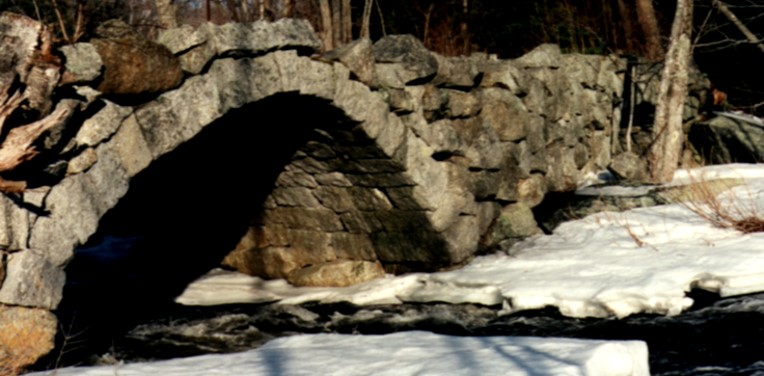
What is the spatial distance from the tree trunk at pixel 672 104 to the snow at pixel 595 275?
3.42 feet

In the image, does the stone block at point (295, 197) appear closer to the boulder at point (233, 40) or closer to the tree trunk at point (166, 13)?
the tree trunk at point (166, 13)

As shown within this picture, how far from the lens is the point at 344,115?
7125 mm

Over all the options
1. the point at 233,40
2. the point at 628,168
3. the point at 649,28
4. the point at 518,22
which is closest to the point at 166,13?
the point at 233,40

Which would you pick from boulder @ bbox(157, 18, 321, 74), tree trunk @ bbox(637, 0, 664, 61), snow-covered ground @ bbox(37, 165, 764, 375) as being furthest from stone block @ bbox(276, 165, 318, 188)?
tree trunk @ bbox(637, 0, 664, 61)

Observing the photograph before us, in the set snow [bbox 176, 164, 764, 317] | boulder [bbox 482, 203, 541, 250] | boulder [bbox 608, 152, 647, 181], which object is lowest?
snow [bbox 176, 164, 764, 317]

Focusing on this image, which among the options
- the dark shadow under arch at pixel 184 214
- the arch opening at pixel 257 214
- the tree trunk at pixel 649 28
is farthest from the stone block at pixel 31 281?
the tree trunk at pixel 649 28

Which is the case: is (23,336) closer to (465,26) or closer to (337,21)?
(337,21)

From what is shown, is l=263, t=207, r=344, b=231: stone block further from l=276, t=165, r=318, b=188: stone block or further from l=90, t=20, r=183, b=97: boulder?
l=90, t=20, r=183, b=97: boulder

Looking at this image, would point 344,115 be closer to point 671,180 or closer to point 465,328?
point 465,328

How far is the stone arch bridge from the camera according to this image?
5359 mm

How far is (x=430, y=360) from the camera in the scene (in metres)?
4.86

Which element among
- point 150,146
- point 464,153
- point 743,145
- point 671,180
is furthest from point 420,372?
point 743,145

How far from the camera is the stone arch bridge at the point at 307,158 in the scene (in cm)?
536

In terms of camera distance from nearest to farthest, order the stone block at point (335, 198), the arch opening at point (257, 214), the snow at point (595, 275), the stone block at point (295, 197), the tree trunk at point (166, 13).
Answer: the snow at point (595, 275)
the arch opening at point (257, 214)
the stone block at point (335, 198)
the stone block at point (295, 197)
the tree trunk at point (166, 13)
